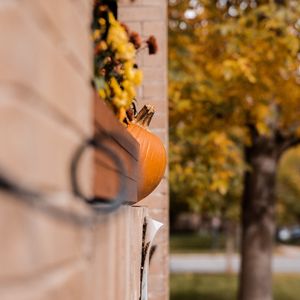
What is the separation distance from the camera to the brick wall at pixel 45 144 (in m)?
1.04

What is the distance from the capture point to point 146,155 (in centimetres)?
329

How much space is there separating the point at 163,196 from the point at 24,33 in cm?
353

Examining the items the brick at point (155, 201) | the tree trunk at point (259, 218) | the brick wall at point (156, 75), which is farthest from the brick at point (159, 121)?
the tree trunk at point (259, 218)

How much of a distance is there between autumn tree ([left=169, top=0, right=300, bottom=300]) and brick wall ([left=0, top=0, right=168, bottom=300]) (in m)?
6.38

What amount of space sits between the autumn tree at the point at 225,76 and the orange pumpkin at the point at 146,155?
4.36m

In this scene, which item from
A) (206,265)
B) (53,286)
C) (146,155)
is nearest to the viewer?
(53,286)

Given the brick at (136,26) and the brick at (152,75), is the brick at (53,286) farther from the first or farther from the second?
the brick at (136,26)

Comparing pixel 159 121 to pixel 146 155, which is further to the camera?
pixel 159 121

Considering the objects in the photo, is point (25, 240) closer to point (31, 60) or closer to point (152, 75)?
point (31, 60)

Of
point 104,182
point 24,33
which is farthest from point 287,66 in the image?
point 24,33

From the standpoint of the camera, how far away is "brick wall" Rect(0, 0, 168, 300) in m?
1.04

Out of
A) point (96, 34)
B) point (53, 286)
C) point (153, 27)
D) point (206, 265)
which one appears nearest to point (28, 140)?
point (53, 286)

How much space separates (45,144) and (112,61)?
162 centimetres

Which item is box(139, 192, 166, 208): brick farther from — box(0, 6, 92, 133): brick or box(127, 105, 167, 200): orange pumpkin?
box(0, 6, 92, 133): brick
